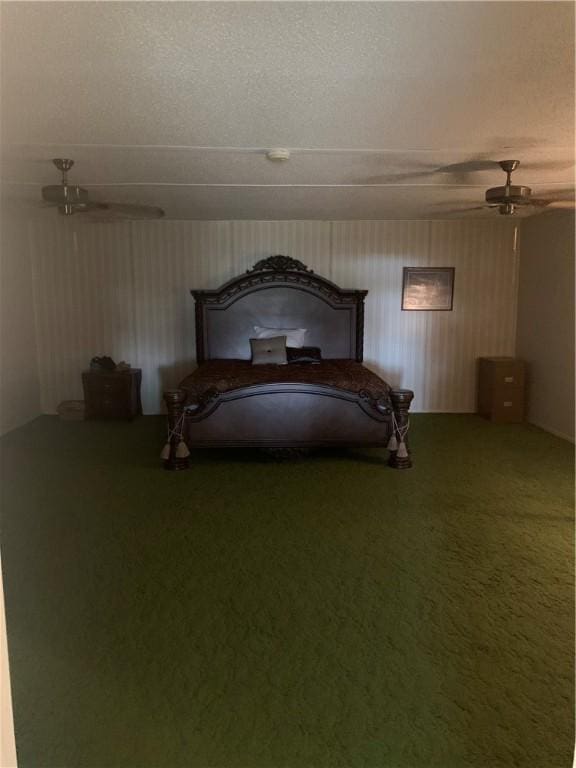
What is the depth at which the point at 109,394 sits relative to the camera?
5879mm

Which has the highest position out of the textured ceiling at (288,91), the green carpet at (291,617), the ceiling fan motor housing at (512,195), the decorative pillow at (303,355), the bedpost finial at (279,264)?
the textured ceiling at (288,91)

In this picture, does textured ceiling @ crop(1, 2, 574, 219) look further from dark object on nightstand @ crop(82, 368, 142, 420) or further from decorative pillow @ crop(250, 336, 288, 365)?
dark object on nightstand @ crop(82, 368, 142, 420)

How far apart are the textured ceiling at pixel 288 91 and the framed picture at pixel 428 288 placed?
2.18m

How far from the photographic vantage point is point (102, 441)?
516cm

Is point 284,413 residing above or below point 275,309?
below

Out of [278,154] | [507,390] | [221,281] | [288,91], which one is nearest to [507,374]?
[507,390]

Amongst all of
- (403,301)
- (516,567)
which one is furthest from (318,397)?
(403,301)

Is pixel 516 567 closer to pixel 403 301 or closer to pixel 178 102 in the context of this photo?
pixel 178 102

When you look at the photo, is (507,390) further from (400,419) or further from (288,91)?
(288,91)

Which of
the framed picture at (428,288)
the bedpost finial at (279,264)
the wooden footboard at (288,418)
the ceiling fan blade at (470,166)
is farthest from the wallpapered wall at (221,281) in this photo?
the ceiling fan blade at (470,166)

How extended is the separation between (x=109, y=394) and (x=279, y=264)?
230 centimetres

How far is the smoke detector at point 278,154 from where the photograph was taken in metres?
3.17

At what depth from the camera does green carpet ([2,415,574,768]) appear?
174 centimetres

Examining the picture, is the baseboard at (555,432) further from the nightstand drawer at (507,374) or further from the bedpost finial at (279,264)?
the bedpost finial at (279,264)
